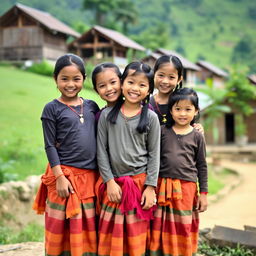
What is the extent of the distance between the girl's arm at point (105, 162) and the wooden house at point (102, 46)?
63.8 ft

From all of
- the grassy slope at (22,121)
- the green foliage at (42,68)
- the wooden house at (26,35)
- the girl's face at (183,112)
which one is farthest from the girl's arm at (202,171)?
the wooden house at (26,35)

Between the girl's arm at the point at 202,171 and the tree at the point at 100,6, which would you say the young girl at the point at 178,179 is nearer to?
the girl's arm at the point at 202,171

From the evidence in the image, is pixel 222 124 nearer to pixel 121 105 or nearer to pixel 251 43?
pixel 121 105

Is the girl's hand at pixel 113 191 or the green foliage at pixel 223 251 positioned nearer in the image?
the girl's hand at pixel 113 191

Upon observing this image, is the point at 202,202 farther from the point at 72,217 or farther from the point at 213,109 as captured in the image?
the point at 213,109

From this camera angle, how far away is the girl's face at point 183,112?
2500 mm

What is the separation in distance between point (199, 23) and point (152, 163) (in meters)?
59.5

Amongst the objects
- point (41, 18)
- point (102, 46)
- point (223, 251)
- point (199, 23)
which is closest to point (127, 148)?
point (223, 251)

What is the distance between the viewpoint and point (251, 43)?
4366cm

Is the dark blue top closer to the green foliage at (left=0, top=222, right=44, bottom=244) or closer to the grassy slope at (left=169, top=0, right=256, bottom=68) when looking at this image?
the green foliage at (left=0, top=222, right=44, bottom=244)

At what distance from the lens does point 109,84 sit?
2.45 meters

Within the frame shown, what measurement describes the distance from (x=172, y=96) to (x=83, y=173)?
875 mm

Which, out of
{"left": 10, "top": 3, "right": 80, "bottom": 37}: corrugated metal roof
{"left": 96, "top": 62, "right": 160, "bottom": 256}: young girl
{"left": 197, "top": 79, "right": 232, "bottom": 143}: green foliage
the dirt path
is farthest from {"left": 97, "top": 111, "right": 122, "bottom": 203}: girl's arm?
{"left": 10, "top": 3, "right": 80, "bottom": 37}: corrugated metal roof

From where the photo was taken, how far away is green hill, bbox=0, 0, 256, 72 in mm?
44938
